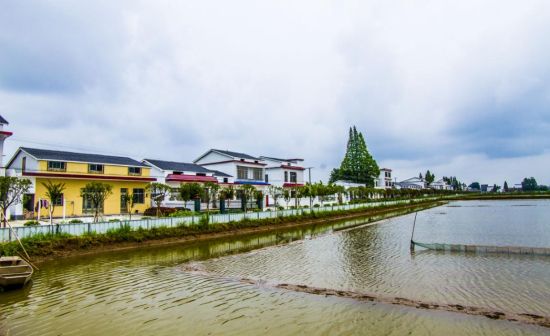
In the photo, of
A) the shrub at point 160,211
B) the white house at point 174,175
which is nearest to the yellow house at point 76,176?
the white house at point 174,175

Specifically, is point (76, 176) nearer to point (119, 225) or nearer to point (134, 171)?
point (134, 171)

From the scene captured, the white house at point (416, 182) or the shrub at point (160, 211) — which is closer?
the shrub at point (160, 211)

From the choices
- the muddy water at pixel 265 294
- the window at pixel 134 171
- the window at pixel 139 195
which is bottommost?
the muddy water at pixel 265 294

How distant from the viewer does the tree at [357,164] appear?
300ft

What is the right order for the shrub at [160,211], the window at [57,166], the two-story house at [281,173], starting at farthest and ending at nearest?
the two-story house at [281,173]
the shrub at [160,211]
the window at [57,166]

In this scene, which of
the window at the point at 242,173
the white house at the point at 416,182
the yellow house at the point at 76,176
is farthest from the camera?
the white house at the point at 416,182

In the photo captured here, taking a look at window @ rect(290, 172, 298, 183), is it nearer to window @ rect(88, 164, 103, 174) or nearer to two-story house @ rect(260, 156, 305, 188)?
two-story house @ rect(260, 156, 305, 188)

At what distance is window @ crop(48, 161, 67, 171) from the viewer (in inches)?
1408

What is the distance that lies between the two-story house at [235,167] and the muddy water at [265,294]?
115 feet

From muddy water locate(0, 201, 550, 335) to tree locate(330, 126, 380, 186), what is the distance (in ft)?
231

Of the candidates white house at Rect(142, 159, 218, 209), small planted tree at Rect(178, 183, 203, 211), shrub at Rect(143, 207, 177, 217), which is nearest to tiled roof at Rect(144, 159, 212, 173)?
white house at Rect(142, 159, 218, 209)

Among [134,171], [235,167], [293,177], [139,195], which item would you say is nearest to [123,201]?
[139,195]

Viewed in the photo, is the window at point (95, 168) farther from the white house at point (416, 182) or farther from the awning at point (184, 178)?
the white house at point (416, 182)

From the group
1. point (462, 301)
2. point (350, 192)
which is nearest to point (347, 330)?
point (462, 301)
